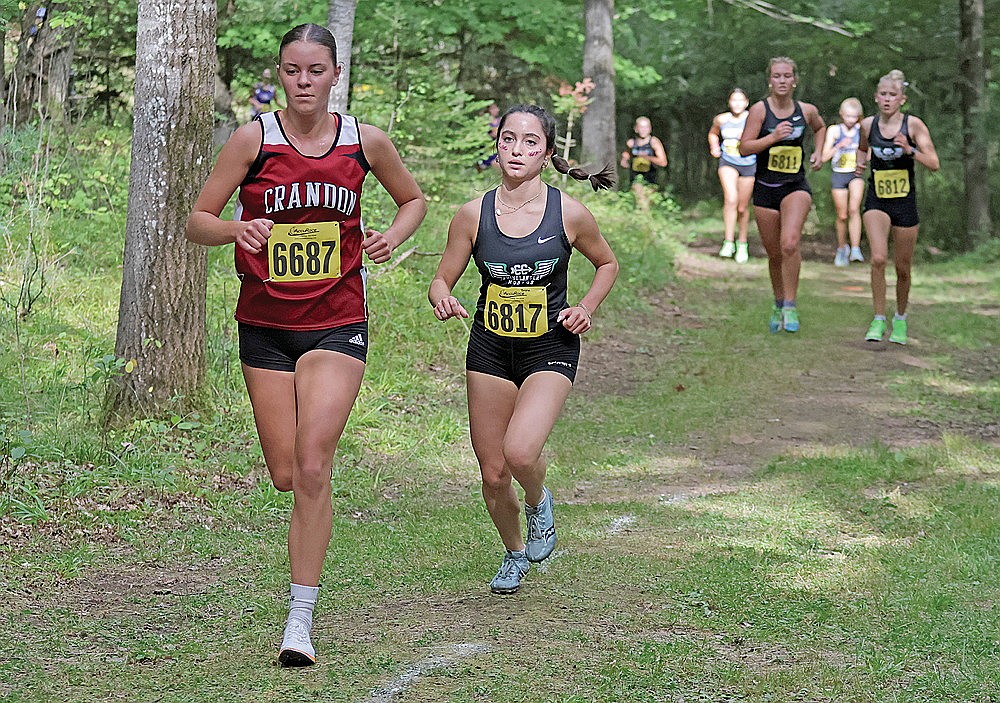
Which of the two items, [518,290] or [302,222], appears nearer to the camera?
[302,222]

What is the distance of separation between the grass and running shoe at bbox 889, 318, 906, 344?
2.68 feet

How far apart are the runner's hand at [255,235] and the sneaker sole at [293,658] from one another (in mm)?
1388

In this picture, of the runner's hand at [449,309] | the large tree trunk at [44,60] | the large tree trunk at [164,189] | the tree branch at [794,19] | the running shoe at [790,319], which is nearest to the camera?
the runner's hand at [449,309]

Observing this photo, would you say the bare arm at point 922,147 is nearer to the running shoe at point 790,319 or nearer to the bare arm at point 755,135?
the bare arm at point 755,135

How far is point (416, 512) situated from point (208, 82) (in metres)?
2.66

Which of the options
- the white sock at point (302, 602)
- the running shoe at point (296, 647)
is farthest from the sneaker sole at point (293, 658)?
the white sock at point (302, 602)

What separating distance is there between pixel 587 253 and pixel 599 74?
15225 mm

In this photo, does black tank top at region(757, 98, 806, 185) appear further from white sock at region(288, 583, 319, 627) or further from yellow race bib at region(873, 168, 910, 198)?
white sock at region(288, 583, 319, 627)

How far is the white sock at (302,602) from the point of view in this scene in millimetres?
4523

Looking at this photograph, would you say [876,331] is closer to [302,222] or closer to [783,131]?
[783,131]

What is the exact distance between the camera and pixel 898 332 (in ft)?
38.5

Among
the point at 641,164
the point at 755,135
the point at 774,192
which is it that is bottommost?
the point at 774,192


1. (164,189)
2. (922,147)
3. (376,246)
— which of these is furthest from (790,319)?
(376,246)

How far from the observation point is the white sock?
178 inches
